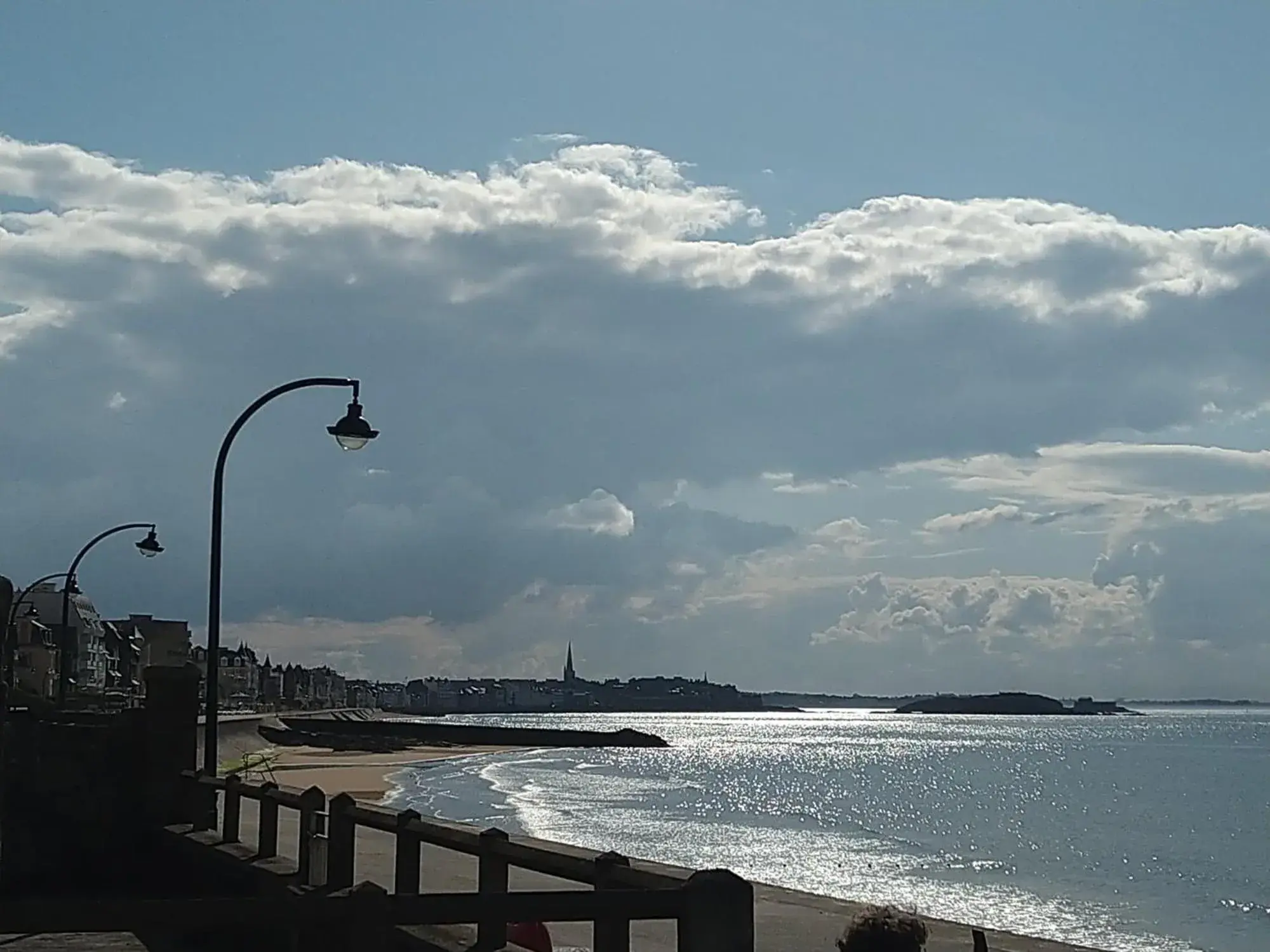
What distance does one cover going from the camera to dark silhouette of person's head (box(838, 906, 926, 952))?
487 centimetres

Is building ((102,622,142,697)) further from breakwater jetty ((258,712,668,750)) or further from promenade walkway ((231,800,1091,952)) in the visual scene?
promenade walkway ((231,800,1091,952))

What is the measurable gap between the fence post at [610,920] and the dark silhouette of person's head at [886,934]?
1110 mm

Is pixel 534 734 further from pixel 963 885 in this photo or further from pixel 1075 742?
pixel 963 885

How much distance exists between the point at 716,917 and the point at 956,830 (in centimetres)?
5884

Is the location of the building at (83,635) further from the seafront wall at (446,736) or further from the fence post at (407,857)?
the fence post at (407,857)

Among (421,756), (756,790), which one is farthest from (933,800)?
(421,756)

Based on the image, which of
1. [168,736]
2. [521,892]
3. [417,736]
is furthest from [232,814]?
[417,736]

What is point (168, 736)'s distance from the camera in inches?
672

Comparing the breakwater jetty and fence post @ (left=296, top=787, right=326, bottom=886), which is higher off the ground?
fence post @ (left=296, top=787, right=326, bottom=886)

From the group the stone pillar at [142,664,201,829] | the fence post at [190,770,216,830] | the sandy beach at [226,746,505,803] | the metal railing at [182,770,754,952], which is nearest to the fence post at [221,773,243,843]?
the fence post at [190,770,216,830]

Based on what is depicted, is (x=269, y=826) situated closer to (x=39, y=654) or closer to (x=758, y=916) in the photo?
(x=758, y=916)

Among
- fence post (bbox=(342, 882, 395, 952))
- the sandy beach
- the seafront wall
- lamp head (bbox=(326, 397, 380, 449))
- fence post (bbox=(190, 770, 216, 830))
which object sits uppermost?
lamp head (bbox=(326, 397, 380, 449))

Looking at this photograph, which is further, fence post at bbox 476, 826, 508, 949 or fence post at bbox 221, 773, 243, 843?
fence post at bbox 221, 773, 243, 843

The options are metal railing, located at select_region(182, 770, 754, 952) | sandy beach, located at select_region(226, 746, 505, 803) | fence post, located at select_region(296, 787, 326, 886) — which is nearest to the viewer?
metal railing, located at select_region(182, 770, 754, 952)
